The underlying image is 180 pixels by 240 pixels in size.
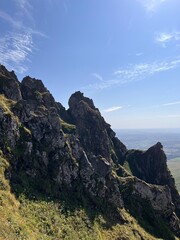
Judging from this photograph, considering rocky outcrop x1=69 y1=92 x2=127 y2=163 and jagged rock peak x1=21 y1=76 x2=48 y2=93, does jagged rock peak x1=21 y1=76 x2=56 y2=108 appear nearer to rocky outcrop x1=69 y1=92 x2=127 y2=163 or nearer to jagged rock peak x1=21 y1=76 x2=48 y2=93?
jagged rock peak x1=21 y1=76 x2=48 y2=93

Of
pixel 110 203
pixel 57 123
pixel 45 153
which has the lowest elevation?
pixel 110 203

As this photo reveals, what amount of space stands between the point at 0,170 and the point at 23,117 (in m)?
32.5

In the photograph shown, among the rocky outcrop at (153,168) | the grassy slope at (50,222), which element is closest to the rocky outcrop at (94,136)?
the rocky outcrop at (153,168)

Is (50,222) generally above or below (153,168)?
below

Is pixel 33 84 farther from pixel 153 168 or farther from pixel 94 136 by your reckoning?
pixel 153 168

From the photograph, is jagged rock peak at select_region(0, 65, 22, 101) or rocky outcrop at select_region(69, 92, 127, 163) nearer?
jagged rock peak at select_region(0, 65, 22, 101)

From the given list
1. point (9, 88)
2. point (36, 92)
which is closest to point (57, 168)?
point (9, 88)

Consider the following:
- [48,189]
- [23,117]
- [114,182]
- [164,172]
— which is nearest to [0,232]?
[48,189]

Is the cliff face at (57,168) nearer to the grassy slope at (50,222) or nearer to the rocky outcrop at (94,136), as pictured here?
the grassy slope at (50,222)

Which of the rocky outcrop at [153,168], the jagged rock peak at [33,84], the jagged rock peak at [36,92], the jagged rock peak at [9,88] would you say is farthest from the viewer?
the jagged rock peak at [33,84]

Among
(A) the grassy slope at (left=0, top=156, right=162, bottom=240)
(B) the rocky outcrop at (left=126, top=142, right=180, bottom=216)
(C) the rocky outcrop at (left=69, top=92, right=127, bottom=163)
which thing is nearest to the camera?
(A) the grassy slope at (left=0, top=156, right=162, bottom=240)

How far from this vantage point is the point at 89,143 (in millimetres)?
183250

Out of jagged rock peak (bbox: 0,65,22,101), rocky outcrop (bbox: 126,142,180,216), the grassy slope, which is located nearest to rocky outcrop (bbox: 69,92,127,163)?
rocky outcrop (bbox: 126,142,180,216)

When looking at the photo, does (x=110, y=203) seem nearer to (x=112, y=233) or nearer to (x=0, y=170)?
(x=112, y=233)
